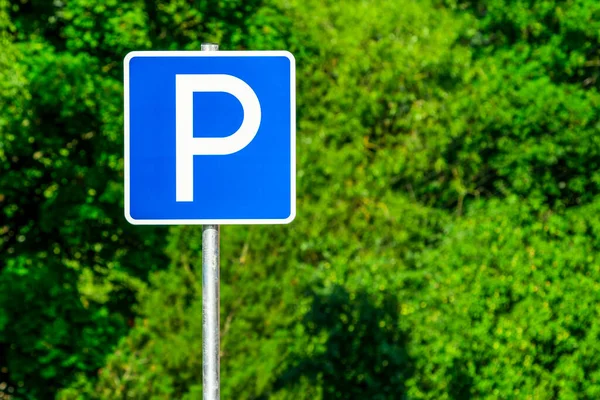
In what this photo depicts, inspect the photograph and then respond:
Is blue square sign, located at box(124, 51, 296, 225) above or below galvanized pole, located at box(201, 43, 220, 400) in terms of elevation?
above

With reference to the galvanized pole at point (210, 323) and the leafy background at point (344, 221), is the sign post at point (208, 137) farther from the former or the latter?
the leafy background at point (344, 221)

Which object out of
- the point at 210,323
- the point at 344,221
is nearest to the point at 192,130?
the point at 210,323

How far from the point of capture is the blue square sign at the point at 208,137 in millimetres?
4223

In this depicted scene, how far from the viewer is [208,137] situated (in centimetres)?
423

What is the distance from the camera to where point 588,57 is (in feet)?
85.9

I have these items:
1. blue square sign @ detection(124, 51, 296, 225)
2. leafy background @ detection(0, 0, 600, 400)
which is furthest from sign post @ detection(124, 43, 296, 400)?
leafy background @ detection(0, 0, 600, 400)

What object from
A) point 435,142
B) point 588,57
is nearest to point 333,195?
point 435,142

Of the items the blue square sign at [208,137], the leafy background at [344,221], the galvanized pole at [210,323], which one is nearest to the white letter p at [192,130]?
the blue square sign at [208,137]

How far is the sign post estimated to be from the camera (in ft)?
13.9

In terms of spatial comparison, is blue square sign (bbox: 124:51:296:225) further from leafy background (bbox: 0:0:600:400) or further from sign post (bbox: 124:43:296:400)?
leafy background (bbox: 0:0:600:400)

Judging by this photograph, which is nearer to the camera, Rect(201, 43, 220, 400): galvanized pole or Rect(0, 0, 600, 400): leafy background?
Rect(201, 43, 220, 400): galvanized pole

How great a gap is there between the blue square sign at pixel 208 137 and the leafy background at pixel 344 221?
1001 cm

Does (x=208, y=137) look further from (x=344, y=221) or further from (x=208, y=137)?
(x=344, y=221)

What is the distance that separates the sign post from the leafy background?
1000 cm
